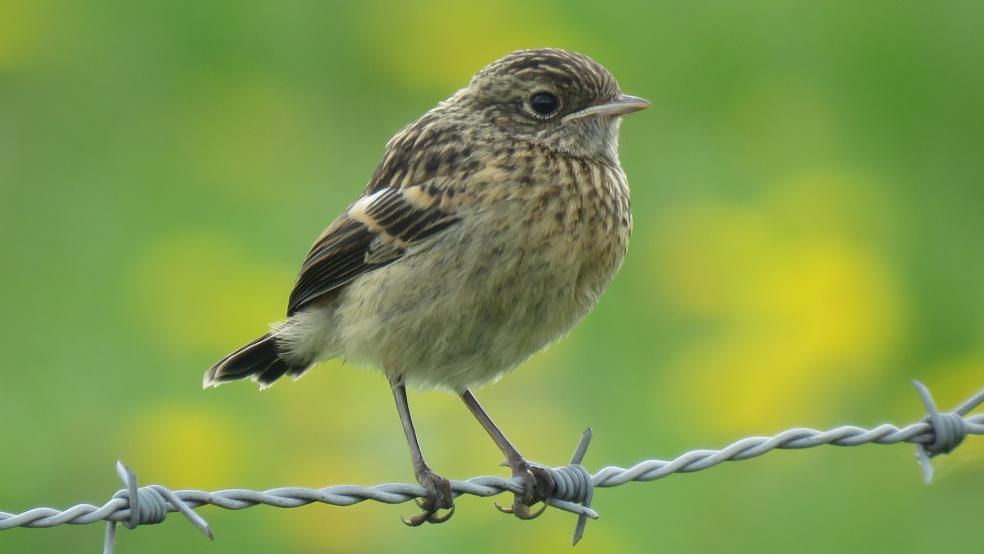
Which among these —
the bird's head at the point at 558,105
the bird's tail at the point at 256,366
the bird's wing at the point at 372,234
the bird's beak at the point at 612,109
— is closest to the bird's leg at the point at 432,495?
the bird's wing at the point at 372,234

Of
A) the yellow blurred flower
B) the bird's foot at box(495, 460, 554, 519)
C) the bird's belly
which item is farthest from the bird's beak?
the yellow blurred flower

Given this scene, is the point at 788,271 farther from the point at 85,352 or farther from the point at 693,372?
the point at 85,352

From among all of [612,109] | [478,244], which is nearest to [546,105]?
[612,109]

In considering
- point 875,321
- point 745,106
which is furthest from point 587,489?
point 745,106

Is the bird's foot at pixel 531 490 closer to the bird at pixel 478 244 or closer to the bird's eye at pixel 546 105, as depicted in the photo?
the bird at pixel 478 244

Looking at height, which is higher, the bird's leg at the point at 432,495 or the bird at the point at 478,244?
the bird at the point at 478,244
